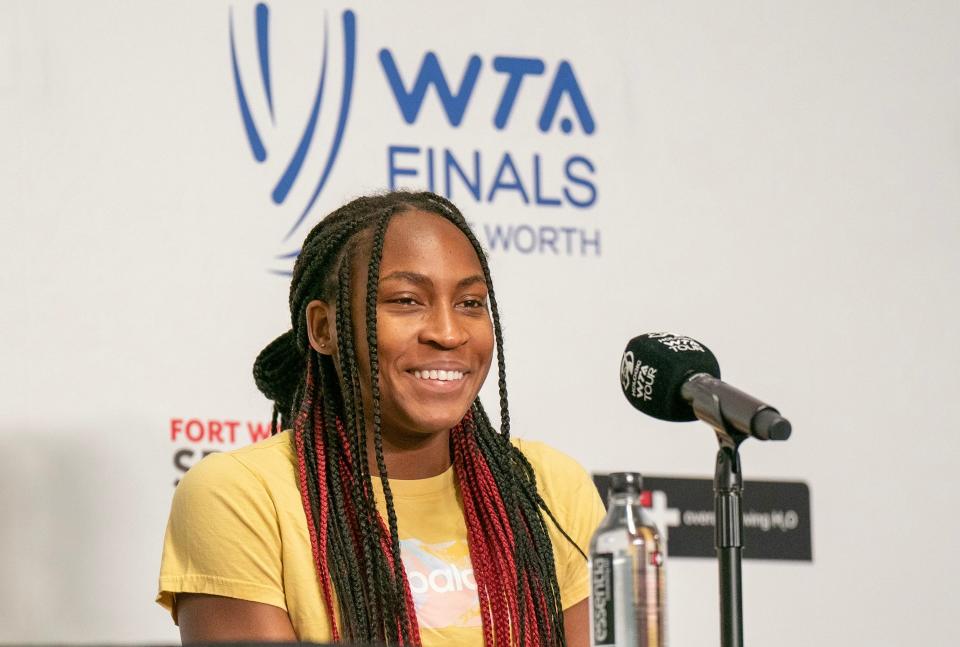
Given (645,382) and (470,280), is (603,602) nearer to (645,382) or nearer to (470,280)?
(645,382)

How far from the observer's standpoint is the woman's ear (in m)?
2.10

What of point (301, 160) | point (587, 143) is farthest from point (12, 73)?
point (587, 143)

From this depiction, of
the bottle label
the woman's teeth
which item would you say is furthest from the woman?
the bottle label

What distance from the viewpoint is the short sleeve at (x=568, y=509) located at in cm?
214

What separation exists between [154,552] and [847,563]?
136 centimetres

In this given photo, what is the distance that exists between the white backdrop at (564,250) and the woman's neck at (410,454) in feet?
1.76

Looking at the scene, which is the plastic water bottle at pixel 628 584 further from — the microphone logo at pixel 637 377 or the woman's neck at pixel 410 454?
the woman's neck at pixel 410 454

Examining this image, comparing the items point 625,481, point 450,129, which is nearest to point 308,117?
point 450,129

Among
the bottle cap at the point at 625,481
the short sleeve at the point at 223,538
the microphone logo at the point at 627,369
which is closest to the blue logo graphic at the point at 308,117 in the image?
the short sleeve at the point at 223,538

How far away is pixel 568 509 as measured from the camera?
7.24 feet

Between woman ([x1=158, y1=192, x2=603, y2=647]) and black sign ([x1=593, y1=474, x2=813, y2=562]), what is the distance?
0.65m

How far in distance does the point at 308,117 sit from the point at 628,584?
4.69 ft

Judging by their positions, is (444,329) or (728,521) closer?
(728,521)

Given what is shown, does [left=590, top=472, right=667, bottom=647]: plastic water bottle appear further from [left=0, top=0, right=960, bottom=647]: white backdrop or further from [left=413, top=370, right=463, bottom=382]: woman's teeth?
[left=0, top=0, right=960, bottom=647]: white backdrop
